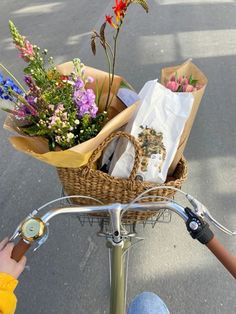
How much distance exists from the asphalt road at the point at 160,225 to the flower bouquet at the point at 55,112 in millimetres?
1184

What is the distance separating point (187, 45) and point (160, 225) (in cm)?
246

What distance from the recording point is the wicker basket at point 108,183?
3.64ft

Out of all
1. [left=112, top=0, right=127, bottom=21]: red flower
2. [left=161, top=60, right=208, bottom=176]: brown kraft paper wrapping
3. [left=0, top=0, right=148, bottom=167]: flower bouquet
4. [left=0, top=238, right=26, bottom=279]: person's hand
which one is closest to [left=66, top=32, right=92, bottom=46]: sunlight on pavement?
[left=161, top=60, right=208, bottom=176]: brown kraft paper wrapping

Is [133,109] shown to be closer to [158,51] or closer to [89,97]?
[89,97]

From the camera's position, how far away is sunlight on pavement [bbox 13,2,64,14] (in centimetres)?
489

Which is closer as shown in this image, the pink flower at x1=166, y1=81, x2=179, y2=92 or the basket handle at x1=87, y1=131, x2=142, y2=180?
the basket handle at x1=87, y1=131, x2=142, y2=180

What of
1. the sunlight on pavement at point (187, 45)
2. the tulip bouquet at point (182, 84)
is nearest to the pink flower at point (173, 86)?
the tulip bouquet at point (182, 84)

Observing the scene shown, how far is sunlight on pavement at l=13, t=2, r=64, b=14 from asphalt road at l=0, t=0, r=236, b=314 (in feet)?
2.77

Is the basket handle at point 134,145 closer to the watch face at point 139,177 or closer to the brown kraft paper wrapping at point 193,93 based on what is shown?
the watch face at point 139,177

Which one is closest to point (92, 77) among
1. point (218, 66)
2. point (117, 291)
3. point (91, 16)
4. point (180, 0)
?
point (117, 291)

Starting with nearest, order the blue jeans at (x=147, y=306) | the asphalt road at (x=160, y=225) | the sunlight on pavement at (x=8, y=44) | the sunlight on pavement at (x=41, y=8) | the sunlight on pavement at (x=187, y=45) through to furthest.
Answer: the blue jeans at (x=147, y=306)
the asphalt road at (x=160, y=225)
the sunlight on pavement at (x=187, y=45)
the sunlight on pavement at (x=8, y=44)
the sunlight on pavement at (x=41, y=8)

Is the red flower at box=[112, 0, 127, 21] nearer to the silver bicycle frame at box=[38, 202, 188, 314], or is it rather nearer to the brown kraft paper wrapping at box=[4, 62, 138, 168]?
the brown kraft paper wrapping at box=[4, 62, 138, 168]

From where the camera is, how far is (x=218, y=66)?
362 cm

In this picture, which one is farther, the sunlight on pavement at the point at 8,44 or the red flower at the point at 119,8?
the sunlight on pavement at the point at 8,44
